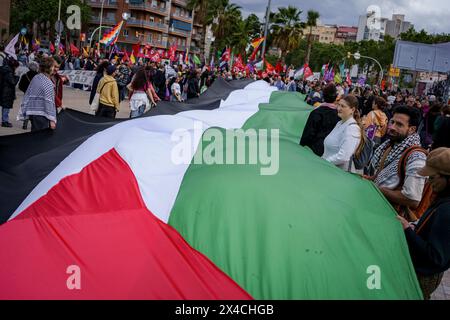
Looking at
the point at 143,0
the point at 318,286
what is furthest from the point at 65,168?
the point at 143,0

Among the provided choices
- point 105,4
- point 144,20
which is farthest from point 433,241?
point 105,4

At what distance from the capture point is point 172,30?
81625mm

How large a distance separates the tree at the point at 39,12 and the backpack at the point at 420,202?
6439cm

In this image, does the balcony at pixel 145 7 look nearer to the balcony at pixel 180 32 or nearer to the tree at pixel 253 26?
the balcony at pixel 180 32

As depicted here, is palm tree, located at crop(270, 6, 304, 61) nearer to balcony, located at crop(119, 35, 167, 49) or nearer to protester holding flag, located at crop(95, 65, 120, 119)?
balcony, located at crop(119, 35, 167, 49)

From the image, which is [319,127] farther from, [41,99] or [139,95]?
[139,95]

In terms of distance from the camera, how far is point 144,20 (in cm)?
7381

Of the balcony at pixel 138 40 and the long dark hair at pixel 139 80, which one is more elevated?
the balcony at pixel 138 40

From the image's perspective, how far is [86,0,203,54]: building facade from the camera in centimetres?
7350

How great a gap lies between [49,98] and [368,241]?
17.4ft

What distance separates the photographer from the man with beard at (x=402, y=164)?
3754mm

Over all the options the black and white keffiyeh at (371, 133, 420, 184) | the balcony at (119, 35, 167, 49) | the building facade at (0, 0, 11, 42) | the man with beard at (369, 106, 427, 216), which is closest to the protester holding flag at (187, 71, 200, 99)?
the man with beard at (369, 106, 427, 216)

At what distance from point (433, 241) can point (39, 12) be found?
67.9 meters

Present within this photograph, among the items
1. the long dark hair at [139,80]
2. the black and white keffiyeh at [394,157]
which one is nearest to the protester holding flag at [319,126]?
the black and white keffiyeh at [394,157]
